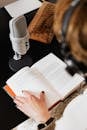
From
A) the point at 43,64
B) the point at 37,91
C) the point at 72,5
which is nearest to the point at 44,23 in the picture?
the point at 43,64

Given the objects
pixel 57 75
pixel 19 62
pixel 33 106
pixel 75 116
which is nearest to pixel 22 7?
pixel 19 62

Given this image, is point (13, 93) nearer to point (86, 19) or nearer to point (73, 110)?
point (73, 110)

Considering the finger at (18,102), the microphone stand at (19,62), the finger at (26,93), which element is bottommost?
the finger at (18,102)

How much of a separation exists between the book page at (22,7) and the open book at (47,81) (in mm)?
333

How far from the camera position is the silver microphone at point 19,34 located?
1.01 m

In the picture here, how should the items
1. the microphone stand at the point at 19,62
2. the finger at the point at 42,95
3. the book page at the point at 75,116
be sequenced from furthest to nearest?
the microphone stand at the point at 19,62, the finger at the point at 42,95, the book page at the point at 75,116

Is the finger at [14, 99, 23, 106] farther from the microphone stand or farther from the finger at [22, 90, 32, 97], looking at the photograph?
the microphone stand

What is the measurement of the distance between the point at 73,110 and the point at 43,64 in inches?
10.8

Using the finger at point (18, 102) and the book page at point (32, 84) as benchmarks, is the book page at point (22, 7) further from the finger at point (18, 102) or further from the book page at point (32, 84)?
the finger at point (18, 102)

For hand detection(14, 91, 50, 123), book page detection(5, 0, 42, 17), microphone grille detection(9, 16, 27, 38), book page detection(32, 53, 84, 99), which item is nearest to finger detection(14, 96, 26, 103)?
hand detection(14, 91, 50, 123)

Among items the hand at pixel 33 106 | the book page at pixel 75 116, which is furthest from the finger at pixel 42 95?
the book page at pixel 75 116

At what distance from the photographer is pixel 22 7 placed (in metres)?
1.39

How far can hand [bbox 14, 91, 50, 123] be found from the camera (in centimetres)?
101

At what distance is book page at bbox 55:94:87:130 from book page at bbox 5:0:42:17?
22.6 inches
